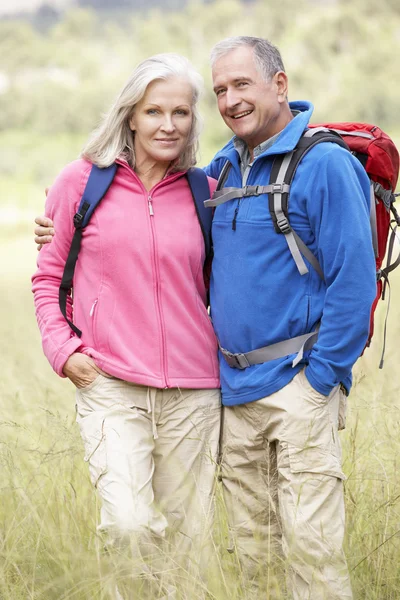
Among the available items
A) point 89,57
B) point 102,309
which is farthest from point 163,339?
point 89,57

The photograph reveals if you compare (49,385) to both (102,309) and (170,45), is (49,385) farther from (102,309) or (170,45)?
(170,45)

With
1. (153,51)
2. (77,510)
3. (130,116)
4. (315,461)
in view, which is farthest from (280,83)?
(153,51)

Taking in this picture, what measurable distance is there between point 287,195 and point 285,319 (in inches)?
18.8

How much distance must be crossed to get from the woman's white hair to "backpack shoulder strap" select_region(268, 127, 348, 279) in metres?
0.56

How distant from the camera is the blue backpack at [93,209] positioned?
3.51 metres

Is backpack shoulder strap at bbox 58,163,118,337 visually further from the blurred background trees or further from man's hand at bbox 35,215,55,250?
the blurred background trees

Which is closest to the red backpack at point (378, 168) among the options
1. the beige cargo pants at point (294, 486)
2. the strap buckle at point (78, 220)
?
the beige cargo pants at point (294, 486)

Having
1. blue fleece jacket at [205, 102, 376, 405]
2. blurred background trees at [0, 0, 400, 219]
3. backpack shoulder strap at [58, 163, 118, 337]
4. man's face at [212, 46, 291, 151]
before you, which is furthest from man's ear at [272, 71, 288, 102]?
blurred background trees at [0, 0, 400, 219]

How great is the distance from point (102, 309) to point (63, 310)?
0.20 metres

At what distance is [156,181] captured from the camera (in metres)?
3.67

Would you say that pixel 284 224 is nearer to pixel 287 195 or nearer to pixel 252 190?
pixel 287 195

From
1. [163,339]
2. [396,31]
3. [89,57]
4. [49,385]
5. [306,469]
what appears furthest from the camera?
[89,57]

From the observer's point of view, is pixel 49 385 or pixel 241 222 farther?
pixel 49 385

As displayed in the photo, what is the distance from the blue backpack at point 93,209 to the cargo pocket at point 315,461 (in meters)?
0.94
